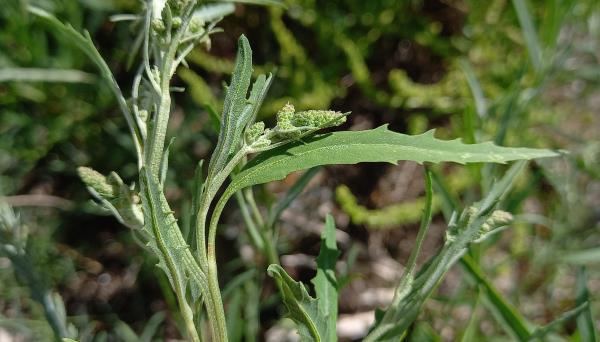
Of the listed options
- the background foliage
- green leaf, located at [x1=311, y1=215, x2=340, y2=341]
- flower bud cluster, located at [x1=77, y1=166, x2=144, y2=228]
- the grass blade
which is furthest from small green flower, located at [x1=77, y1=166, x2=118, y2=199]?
the background foliage

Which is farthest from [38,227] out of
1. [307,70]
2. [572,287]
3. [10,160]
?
[572,287]

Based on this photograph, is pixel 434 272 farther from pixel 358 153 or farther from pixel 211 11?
pixel 211 11

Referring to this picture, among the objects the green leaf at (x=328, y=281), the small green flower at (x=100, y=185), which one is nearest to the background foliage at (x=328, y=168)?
the green leaf at (x=328, y=281)

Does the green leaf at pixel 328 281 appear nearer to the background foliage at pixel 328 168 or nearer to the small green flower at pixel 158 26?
the small green flower at pixel 158 26

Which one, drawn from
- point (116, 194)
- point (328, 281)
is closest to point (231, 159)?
point (116, 194)

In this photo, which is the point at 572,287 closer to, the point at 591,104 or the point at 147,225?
the point at 591,104

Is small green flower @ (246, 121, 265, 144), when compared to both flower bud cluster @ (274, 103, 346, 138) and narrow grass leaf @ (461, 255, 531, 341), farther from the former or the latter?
narrow grass leaf @ (461, 255, 531, 341)
